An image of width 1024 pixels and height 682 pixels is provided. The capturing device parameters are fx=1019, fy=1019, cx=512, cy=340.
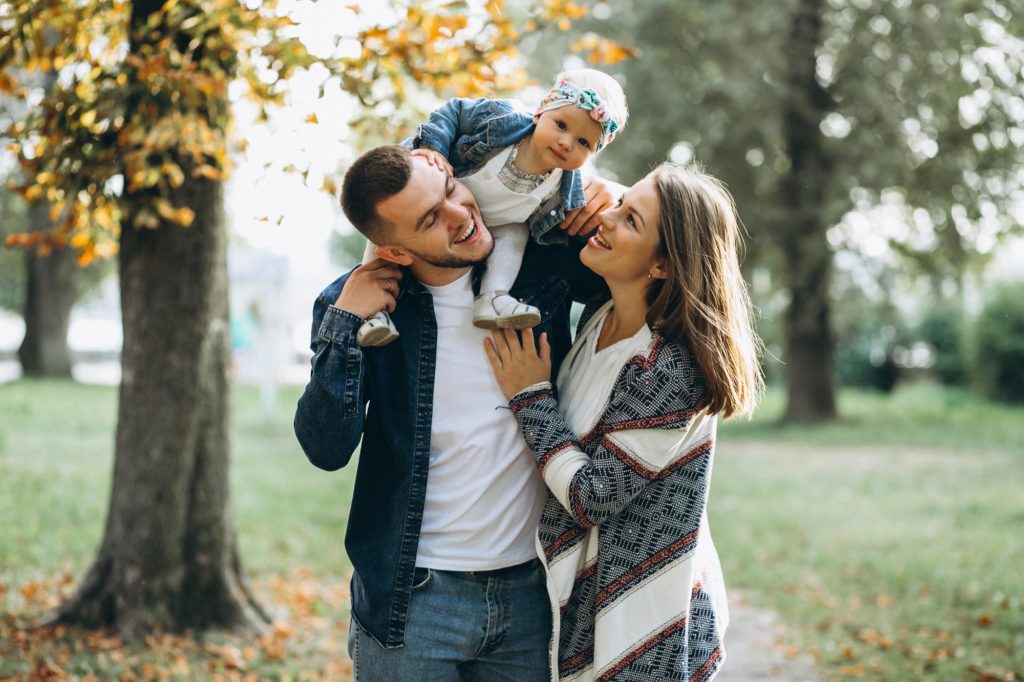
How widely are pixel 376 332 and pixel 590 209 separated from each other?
0.71 metres

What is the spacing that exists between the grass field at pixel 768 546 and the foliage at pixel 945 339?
28.1ft

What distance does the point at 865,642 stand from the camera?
5996 mm

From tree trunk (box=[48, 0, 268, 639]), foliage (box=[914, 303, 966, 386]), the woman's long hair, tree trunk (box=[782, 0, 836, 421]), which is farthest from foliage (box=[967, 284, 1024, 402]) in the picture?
the woman's long hair

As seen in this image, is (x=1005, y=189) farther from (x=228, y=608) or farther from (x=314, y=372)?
(x=314, y=372)

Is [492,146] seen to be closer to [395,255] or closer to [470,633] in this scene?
[395,255]

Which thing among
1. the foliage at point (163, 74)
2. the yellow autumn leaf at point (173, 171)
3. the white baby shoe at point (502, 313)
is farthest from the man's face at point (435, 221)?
the yellow autumn leaf at point (173, 171)

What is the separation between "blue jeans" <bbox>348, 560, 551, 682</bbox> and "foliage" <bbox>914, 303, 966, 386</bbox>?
23214 mm

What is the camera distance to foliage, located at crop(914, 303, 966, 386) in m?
23.6

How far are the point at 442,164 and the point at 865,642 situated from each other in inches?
186

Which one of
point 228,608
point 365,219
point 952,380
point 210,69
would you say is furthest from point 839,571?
point 952,380

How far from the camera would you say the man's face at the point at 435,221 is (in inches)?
92.4

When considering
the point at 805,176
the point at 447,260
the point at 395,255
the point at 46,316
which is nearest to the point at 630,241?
the point at 447,260

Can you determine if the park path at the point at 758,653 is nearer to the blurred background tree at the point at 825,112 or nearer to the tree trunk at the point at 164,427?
→ the tree trunk at the point at 164,427

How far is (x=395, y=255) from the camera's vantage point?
95.7 inches
